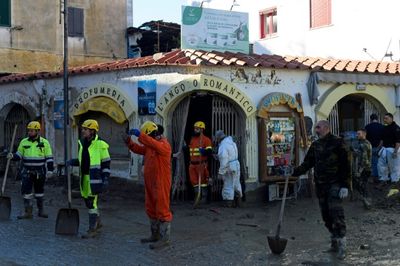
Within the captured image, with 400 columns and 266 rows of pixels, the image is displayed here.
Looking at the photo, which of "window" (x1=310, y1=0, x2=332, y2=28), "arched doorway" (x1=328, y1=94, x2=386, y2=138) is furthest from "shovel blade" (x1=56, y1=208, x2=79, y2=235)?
"window" (x1=310, y1=0, x2=332, y2=28)

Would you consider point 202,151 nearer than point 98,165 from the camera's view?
No

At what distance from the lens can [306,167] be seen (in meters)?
8.13

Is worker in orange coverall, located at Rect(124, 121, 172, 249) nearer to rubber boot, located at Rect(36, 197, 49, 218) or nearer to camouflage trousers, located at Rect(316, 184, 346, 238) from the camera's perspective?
camouflage trousers, located at Rect(316, 184, 346, 238)

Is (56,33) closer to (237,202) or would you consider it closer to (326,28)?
(326,28)

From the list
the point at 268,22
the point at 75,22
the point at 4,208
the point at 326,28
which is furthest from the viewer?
the point at 75,22

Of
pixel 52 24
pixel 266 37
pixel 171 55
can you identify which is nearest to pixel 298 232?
pixel 171 55

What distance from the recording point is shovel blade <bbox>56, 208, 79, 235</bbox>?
9164 millimetres

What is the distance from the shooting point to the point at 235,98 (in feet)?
40.4

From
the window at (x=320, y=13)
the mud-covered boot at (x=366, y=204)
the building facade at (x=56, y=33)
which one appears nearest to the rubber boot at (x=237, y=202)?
the mud-covered boot at (x=366, y=204)

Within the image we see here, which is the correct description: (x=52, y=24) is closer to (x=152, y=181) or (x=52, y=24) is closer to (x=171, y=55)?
(x=171, y=55)

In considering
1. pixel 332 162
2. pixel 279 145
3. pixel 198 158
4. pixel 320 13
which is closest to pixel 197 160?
pixel 198 158

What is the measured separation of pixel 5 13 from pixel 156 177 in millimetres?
16145

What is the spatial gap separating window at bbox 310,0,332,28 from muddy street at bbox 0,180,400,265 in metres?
9.89

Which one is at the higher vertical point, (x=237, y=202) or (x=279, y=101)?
(x=279, y=101)
